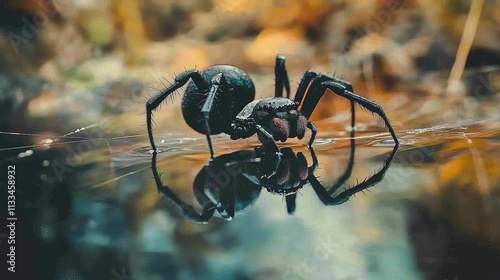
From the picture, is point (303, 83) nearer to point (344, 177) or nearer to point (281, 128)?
point (281, 128)

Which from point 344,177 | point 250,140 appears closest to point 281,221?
point 344,177

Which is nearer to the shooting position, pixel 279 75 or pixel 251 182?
pixel 251 182

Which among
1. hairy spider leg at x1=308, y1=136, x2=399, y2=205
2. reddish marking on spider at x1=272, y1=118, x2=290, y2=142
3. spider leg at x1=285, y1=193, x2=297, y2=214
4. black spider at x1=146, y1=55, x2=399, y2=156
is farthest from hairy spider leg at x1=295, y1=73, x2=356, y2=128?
spider leg at x1=285, y1=193, x2=297, y2=214

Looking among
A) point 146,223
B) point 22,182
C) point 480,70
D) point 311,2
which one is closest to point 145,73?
point 311,2

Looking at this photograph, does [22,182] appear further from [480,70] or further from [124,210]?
[480,70]

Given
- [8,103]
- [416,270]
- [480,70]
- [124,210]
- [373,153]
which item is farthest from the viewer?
[480,70]

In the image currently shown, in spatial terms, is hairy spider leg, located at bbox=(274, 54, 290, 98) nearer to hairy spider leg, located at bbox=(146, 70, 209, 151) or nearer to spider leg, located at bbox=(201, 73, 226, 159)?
spider leg, located at bbox=(201, 73, 226, 159)
